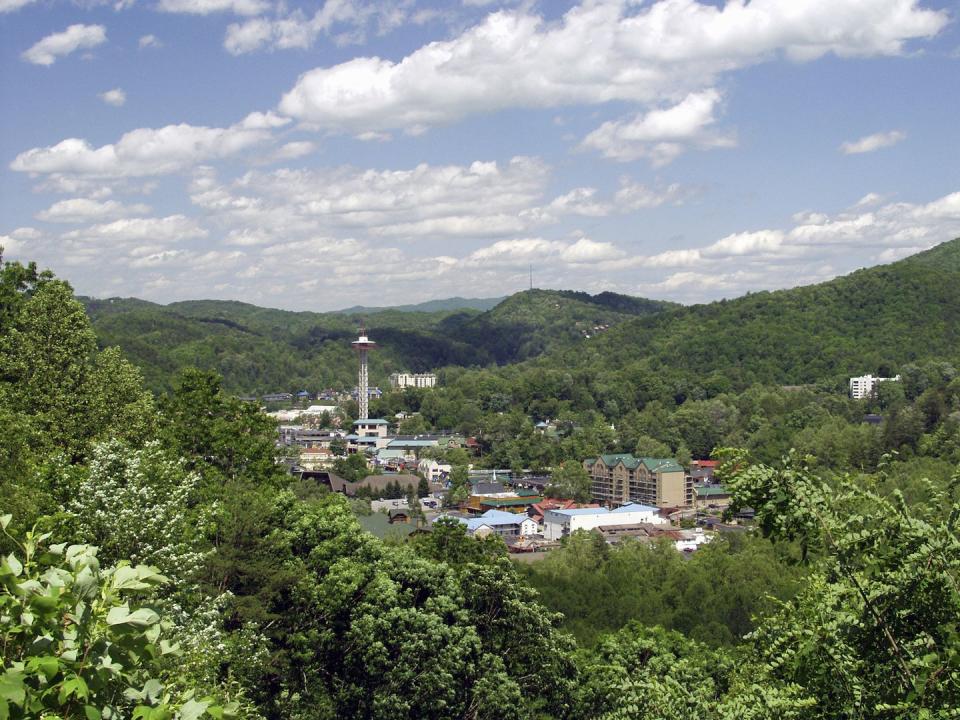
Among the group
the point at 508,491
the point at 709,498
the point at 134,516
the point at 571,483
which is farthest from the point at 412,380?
the point at 134,516

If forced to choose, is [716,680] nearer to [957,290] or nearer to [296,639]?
Result: [296,639]

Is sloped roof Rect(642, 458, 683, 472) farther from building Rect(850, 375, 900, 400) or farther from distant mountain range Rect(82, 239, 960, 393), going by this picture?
building Rect(850, 375, 900, 400)

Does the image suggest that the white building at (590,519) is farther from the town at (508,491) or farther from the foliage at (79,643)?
the foliage at (79,643)

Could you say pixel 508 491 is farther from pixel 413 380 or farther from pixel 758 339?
pixel 413 380

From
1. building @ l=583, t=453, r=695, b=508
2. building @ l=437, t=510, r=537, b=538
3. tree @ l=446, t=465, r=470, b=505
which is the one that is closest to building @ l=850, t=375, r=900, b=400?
building @ l=583, t=453, r=695, b=508

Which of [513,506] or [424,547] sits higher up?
[424,547]

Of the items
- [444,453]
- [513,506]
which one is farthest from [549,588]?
[444,453]

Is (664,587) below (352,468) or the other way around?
the other way around
